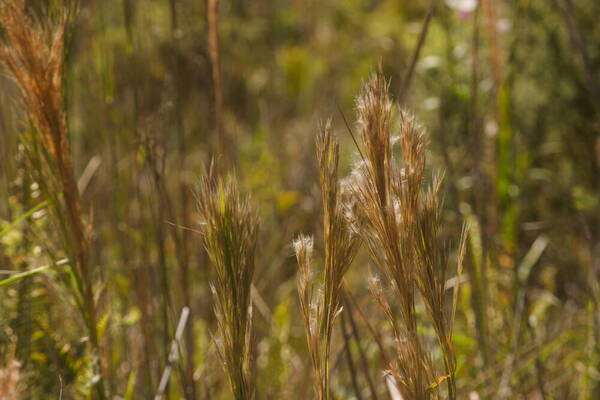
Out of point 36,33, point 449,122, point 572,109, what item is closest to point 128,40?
point 36,33

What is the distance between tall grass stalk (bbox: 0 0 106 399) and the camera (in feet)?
2.07

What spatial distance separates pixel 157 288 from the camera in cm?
121

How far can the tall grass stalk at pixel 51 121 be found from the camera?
630mm

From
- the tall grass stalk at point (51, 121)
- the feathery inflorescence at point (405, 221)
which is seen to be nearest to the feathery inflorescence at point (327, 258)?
the feathery inflorescence at point (405, 221)

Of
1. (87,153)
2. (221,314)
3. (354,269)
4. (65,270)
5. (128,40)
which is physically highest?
(128,40)

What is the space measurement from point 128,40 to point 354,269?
3.52 feet

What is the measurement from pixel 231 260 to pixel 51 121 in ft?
0.93

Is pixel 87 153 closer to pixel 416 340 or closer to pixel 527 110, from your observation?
pixel 527 110

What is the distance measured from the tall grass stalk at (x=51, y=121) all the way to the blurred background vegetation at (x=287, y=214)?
4 cm

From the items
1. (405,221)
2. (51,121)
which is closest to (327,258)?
(405,221)

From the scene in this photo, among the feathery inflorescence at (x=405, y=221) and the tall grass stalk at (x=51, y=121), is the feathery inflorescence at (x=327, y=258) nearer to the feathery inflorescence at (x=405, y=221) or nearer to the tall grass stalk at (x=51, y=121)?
the feathery inflorescence at (x=405, y=221)

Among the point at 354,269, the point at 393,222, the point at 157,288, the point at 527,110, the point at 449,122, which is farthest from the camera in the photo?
the point at 527,110

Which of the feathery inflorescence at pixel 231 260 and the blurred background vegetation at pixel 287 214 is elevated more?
the feathery inflorescence at pixel 231 260

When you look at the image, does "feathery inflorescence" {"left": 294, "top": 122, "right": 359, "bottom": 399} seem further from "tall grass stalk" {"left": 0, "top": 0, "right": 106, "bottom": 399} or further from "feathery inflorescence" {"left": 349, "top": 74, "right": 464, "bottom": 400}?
"tall grass stalk" {"left": 0, "top": 0, "right": 106, "bottom": 399}
